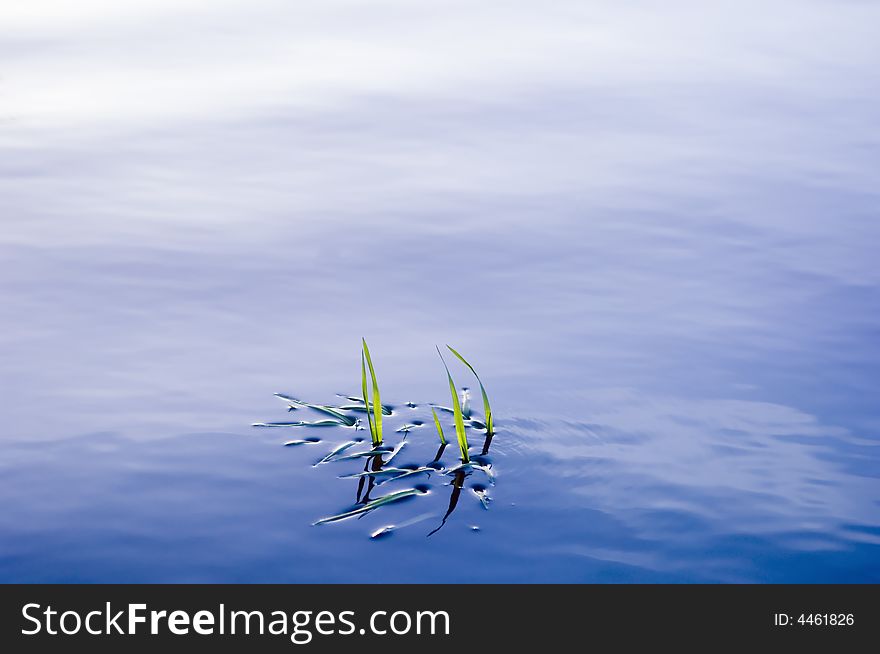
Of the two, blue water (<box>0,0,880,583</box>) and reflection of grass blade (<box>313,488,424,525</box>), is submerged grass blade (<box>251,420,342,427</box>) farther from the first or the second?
reflection of grass blade (<box>313,488,424,525</box>)

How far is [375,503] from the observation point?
182 inches

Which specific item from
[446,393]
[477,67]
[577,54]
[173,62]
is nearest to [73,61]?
[173,62]

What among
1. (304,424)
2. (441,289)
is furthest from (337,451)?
(441,289)

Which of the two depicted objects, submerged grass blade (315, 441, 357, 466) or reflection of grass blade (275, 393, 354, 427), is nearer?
submerged grass blade (315, 441, 357, 466)

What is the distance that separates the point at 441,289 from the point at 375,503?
8.60ft

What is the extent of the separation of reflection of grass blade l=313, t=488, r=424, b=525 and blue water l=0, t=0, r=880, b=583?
0.18 ft

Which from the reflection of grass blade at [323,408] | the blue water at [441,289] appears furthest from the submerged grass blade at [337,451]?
the reflection of grass blade at [323,408]

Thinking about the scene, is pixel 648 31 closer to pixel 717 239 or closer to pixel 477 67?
pixel 477 67

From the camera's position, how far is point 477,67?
37.6 feet

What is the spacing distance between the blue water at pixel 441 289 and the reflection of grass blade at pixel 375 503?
54mm

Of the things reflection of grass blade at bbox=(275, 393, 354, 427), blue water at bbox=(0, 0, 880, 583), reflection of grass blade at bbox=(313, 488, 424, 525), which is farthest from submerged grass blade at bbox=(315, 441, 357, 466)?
reflection of grass blade at bbox=(313, 488, 424, 525)

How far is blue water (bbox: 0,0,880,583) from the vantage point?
4.54m

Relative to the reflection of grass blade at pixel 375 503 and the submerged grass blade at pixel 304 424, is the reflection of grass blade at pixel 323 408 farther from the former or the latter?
the reflection of grass blade at pixel 375 503

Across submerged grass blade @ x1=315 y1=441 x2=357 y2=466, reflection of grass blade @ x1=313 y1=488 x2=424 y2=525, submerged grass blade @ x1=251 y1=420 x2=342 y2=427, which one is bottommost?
reflection of grass blade @ x1=313 y1=488 x2=424 y2=525
